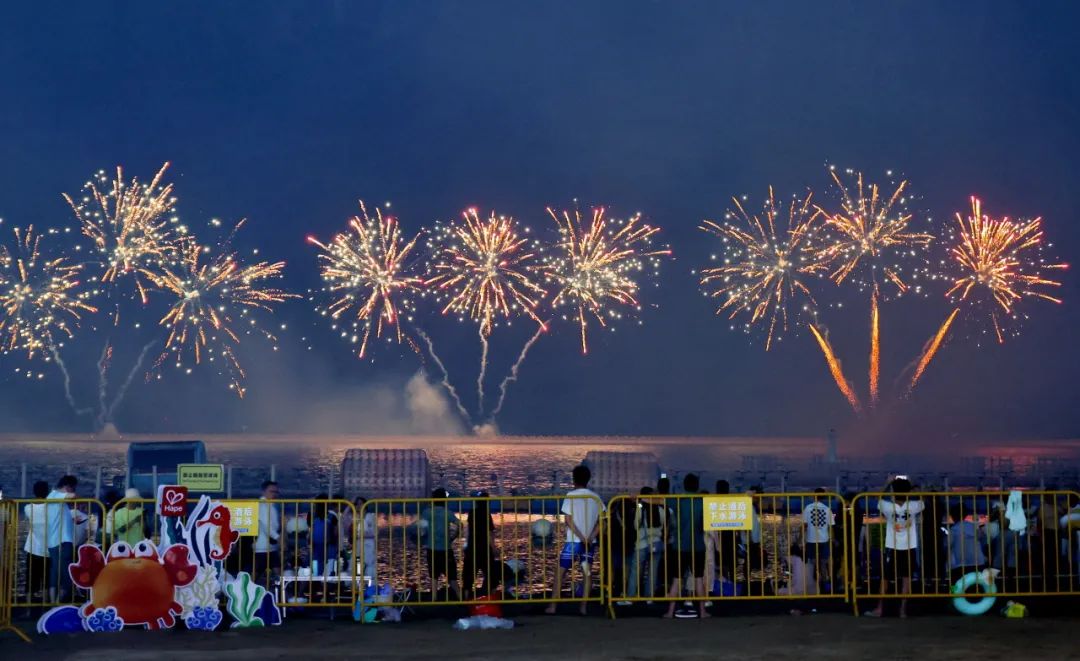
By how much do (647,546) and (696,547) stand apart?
59 centimetres

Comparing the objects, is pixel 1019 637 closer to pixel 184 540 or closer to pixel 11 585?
pixel 184 540

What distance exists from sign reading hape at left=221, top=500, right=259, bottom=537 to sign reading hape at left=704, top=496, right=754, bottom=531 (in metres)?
5.28

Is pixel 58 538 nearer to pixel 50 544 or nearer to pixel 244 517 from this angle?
pixel 50 544

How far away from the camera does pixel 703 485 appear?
54.3 meters

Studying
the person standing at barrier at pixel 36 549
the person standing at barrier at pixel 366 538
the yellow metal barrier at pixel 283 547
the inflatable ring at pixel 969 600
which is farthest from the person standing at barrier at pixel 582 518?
the person standing at barrier at pixel 36 549

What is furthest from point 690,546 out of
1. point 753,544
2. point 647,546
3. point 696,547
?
point 753,544

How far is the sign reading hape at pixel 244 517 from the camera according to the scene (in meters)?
13.2

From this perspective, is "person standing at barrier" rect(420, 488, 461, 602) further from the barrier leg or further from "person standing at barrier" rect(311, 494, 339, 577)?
the barrier leg

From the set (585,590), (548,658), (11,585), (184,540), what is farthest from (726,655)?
(11,585)

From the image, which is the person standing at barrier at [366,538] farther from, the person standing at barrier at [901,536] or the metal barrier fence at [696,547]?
the person standing at barrier at [901,536]

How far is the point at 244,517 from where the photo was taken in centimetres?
1325

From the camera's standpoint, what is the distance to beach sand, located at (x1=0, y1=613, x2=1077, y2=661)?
11.3 m

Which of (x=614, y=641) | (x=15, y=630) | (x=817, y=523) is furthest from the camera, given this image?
(x=817, y=523)

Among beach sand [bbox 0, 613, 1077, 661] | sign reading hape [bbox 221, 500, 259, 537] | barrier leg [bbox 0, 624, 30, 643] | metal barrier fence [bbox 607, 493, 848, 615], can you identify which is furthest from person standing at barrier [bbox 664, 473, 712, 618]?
barrier leg [bbox 0, 624, 30, 643]
